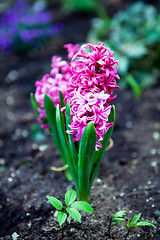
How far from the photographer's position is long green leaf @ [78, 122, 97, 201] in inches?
49.0

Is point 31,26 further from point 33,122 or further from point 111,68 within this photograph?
point 111,68

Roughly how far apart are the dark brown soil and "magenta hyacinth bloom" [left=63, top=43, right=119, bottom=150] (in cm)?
61

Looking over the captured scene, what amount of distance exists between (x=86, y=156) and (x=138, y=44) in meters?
2.26

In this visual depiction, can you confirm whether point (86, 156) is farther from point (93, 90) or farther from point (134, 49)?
point (134, 49)

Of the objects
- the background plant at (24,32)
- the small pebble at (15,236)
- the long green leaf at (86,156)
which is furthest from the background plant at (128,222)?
the background plant at (24,32)

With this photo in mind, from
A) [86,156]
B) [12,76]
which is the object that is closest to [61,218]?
[86,156]

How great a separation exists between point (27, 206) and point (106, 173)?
65cm

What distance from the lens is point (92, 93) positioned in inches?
49.8

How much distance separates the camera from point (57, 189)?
73.8 inches

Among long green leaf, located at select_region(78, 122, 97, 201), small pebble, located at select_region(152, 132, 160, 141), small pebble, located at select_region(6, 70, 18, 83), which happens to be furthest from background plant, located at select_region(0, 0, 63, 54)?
long green leaf, located at select_region(78, 122, 97, 201)

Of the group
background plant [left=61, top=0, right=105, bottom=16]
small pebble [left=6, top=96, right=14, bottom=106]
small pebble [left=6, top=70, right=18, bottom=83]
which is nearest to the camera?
small pebble [left=6, top=96, right=14, bottom=106]

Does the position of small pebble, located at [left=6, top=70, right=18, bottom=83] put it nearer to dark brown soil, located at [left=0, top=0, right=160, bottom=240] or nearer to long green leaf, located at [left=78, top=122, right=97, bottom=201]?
dark brown soil, located at [left=0, top=0, right=160, bottom=240]

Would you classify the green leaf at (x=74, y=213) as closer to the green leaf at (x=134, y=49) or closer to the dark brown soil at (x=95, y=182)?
the dark brown soil at (x=95, y=182)

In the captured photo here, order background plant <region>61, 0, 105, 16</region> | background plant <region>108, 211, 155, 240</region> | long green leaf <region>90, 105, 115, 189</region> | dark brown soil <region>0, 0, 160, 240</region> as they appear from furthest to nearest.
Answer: background plant <region>61, 0, 105, 16</region> → dark brown soil <region>0, 0, 160, 240</region> → long green leaf <region>90, 105, 115, 189</region> → background plant <region>108, 211, 155, 240</region>
